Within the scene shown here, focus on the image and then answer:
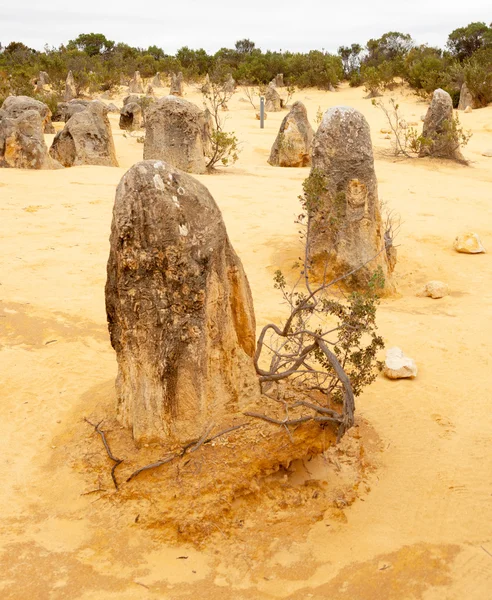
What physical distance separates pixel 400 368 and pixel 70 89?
83.0 ft

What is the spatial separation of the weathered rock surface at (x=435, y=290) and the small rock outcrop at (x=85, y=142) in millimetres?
8954

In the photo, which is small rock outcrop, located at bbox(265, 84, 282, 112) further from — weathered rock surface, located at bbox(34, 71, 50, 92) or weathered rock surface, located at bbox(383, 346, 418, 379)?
weathered rock surface, located at bbox(383, 346, 418, 379)

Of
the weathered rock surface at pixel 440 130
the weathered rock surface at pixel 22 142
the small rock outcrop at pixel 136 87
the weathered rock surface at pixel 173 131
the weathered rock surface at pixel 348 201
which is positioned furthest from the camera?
the small rock outcrop at pixel 136 87

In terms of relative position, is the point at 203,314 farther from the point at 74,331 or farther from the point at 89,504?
the point at 74,331

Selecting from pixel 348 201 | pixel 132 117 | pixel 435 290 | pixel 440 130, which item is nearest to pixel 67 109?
pixel 132 117

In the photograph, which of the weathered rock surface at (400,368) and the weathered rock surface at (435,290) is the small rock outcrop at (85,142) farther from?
the weathered rock surface at (400,368)

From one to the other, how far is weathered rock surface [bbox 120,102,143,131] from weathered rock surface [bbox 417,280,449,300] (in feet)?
46.6

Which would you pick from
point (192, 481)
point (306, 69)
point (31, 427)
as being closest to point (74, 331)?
point (31, 427)

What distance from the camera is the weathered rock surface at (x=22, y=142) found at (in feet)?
41.2

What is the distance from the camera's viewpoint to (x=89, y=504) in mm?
3580

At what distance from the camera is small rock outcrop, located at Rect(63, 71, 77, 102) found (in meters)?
26.6

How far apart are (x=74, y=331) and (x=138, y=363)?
2.26 m

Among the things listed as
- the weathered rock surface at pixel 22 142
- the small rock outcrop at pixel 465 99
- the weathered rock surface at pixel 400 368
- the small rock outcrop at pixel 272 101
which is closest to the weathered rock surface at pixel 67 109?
the weathered rock surface at pixel 22 142

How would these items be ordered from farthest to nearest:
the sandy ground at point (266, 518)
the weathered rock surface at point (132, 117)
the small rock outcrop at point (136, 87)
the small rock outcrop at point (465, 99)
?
1. the small rock outcrop at point (136, 87)
2. the small rock outcrop at point (465, 99)
3. the weathered rock surface at point (132, 117)
4. the sandy ground at point (266, 518)
